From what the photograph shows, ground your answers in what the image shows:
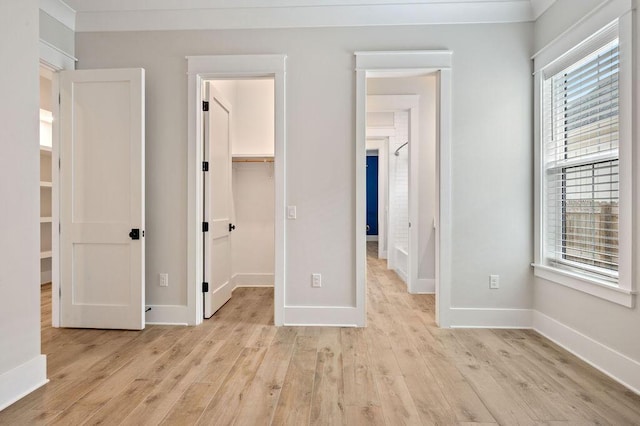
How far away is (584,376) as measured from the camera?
2.18 metres

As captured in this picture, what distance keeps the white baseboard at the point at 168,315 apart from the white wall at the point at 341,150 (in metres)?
0.06

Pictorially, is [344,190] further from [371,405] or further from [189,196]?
[371,405]

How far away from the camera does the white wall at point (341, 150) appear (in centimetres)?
306

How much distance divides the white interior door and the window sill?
293 centimetres

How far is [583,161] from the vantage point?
8.27 feet

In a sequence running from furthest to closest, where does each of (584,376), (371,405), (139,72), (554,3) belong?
(139,72) < (554,3) < (584,376) < (371,405)

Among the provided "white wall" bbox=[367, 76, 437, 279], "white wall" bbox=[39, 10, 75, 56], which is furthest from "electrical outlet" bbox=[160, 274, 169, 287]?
"white wall" bbox=[367, 76, 437, 279]

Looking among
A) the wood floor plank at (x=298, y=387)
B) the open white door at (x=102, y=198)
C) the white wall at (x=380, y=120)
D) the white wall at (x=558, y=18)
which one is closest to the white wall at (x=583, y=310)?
the white wall at (x=558, y=18)

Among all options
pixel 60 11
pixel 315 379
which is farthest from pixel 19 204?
pixel 60 11

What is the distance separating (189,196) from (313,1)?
6.69ft

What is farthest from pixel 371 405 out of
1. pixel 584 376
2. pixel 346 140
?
pixel 346 140

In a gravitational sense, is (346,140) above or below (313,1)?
below

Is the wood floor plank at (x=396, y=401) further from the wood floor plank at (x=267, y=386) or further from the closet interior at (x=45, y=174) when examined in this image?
the closet interior at (x=45, y=174)

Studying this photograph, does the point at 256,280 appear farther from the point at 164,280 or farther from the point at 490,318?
the point at 490,318
